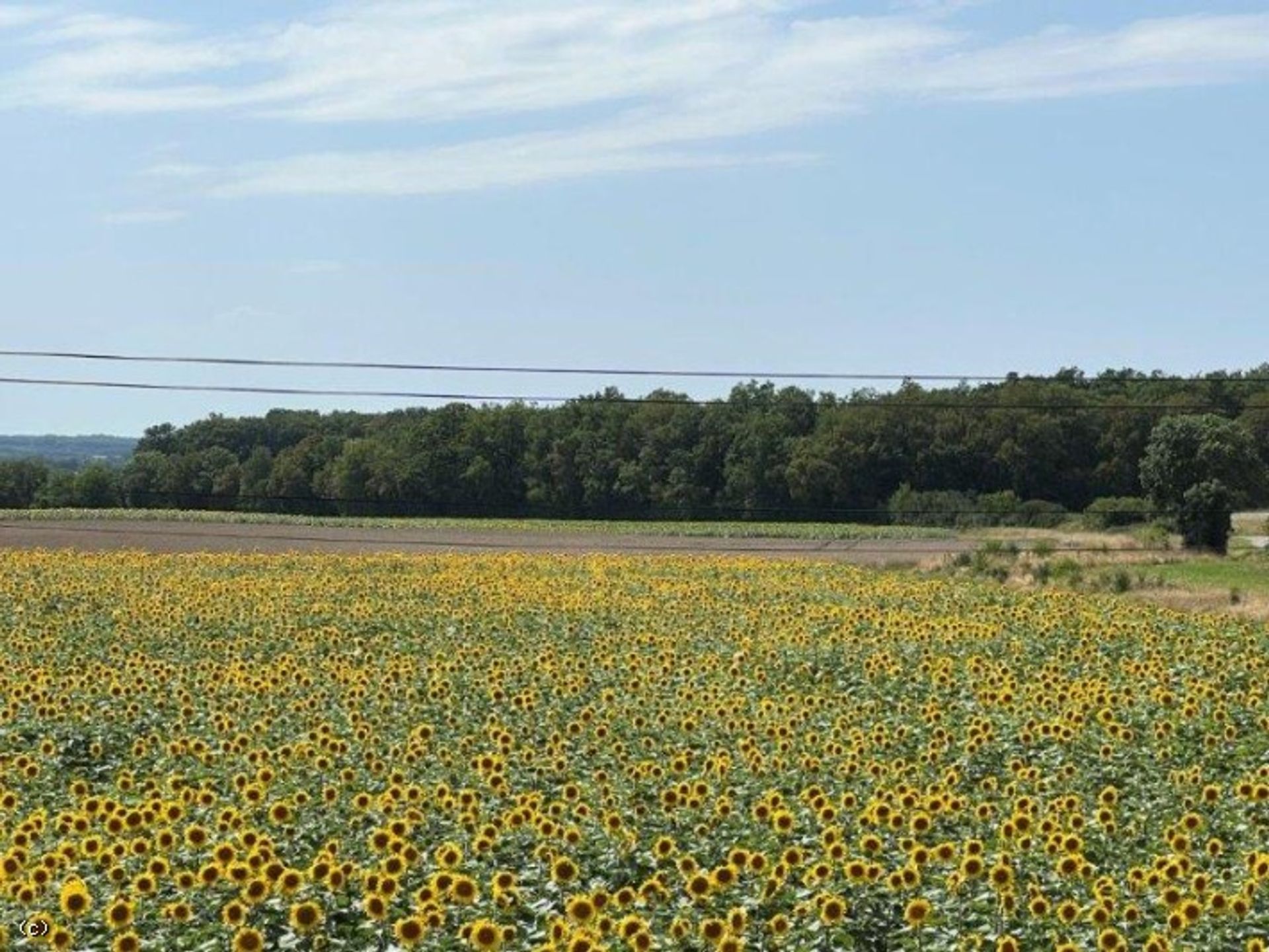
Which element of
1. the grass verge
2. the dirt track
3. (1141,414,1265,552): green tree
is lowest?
the dirt track

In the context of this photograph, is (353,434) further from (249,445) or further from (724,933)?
(724,933)

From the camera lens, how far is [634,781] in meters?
13.2

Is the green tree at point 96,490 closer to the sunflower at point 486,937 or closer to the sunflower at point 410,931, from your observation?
the sunflower at point 410,931

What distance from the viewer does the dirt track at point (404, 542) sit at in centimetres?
4750

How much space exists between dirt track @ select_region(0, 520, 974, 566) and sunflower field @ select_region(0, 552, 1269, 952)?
69.8ft

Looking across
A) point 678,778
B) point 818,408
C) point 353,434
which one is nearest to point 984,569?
point 678,778

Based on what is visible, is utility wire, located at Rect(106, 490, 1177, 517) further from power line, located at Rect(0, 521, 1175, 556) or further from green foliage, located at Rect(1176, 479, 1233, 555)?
green foliage, located at Rect(1176, 479, 1233, 555)

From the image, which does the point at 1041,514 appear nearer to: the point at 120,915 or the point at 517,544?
the point at 517,544

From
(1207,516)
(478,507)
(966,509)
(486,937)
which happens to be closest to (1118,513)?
(966,509)

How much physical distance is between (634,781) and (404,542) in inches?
1648

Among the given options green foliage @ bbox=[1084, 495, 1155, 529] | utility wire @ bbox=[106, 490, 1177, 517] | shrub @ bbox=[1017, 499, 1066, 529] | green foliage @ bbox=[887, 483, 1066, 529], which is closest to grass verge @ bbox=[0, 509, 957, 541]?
utility wire @ bbox=[106, 490, 1177, 517]

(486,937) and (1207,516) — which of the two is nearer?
(486,937)

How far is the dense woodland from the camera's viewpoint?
2805 inches

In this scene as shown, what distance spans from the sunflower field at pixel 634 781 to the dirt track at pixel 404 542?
21.3m
